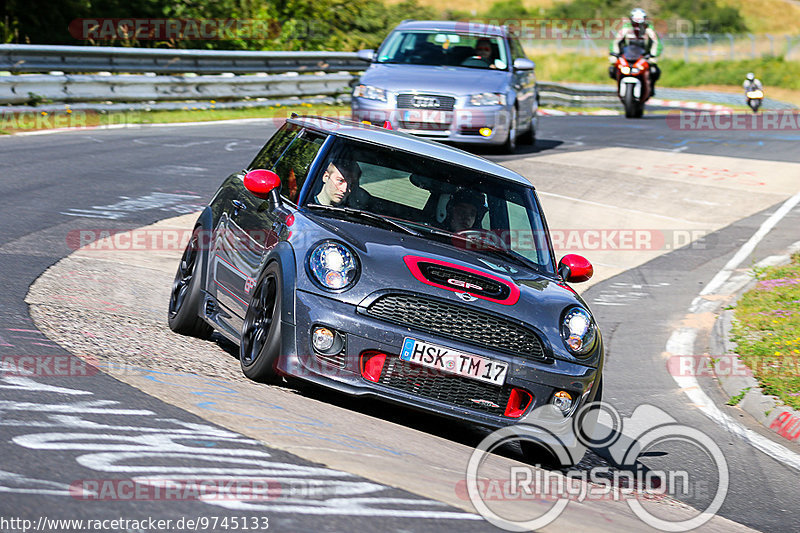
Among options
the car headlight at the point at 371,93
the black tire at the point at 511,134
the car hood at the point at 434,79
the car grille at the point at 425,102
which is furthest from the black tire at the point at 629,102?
the car headlight at the point at 371,93

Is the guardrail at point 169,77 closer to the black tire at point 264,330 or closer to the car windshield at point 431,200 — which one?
the car windshield at point 431,200

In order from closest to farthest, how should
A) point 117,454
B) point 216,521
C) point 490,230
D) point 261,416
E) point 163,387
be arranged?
point 216,521
point 117,454
point 261,416
point 163,387
point 490,230

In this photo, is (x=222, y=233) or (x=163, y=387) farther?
(x=222, y=233)

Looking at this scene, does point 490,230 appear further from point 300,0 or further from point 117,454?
point 300,0

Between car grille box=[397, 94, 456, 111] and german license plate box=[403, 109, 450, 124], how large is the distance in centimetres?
6

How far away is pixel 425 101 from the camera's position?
52.3ft

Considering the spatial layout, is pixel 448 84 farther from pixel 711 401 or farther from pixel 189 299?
pixel 189 299

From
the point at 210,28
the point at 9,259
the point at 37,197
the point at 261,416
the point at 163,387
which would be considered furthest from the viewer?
the point at 210,28

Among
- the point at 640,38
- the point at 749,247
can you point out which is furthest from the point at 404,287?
the point at 640,38

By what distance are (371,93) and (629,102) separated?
12.9 meters

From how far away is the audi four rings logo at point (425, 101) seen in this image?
15914 mm

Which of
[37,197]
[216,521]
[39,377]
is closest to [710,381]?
[39,377]

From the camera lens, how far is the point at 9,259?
878 centimetres

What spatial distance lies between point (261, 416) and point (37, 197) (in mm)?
7331
